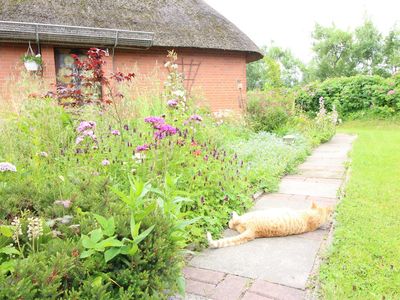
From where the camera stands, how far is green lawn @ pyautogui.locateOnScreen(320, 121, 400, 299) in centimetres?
229

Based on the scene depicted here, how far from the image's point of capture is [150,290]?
1789 millimetres

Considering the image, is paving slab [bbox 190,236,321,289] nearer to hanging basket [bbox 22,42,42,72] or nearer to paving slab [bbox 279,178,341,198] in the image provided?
paving slab [bbox 279,178,341,198]

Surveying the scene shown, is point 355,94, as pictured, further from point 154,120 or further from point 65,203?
point 65,203

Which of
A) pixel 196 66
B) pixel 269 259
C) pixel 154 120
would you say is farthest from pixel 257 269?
pixel 196 66

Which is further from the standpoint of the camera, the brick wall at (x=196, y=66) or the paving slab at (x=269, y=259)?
the brick wall at (x=196, y=66)

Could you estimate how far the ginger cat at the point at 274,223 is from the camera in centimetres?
312

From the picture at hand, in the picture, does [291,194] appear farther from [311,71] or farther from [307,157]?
[311,71]

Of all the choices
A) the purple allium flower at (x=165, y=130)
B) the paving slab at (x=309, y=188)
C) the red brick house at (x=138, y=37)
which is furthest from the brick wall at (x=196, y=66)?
the purple allium flower at (x=165, y=130)

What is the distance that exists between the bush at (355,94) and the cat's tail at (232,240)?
1387 cm

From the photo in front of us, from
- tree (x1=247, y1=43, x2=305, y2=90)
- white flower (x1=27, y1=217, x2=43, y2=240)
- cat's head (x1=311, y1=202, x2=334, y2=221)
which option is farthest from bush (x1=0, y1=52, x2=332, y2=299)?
tree (x1=247, y1=43, x2=305, y2=90)

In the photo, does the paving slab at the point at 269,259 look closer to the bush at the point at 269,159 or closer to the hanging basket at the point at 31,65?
the bush at the point at 269,159

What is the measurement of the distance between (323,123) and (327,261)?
8827 millimetres

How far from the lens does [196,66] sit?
11.4 metres

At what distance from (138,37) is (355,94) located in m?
11.0
